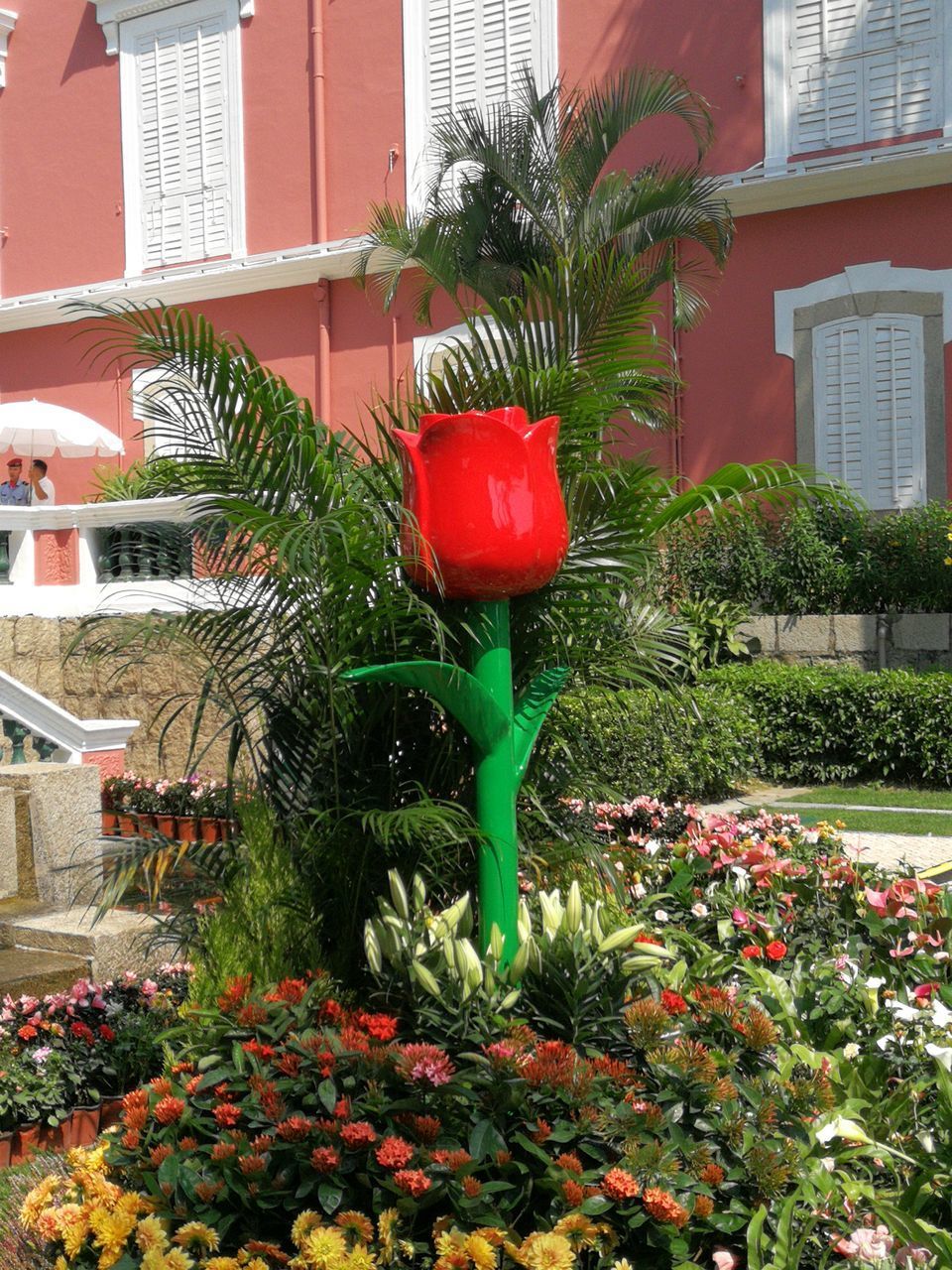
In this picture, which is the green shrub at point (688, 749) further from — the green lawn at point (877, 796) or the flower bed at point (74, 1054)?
the flower bed at point (74, 1054)

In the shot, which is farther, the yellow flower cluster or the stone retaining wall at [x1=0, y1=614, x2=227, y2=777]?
the stone retaining wall at [x1=0, y1=614, x2=227, y2=777]

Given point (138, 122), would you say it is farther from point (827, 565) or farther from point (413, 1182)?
point (413, 1182)

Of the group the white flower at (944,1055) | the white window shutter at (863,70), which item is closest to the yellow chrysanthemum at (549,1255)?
the white flower at (944,1055)

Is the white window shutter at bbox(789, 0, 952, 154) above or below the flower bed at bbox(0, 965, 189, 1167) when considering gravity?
above

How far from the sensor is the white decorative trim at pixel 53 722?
7652mm

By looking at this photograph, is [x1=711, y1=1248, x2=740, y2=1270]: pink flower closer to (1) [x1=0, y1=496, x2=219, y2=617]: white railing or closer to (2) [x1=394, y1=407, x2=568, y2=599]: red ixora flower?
(2) [x1=394, y1=407, x2=568, y2=599]: red ixora flower

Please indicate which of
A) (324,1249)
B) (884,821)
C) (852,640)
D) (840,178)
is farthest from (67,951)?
A: (840,178)

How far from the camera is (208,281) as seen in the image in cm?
1593

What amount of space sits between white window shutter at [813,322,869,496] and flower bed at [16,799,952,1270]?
9.71 metres

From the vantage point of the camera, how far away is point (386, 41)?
1505 cm

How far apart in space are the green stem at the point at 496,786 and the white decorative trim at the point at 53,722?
4.35 m

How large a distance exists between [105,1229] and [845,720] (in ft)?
26.6

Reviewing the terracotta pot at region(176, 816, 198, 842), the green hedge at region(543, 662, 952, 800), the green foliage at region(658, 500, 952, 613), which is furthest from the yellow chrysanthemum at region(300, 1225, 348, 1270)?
the green foliage at region(658, 500, 952, 613)

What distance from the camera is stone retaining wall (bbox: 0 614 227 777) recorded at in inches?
422
